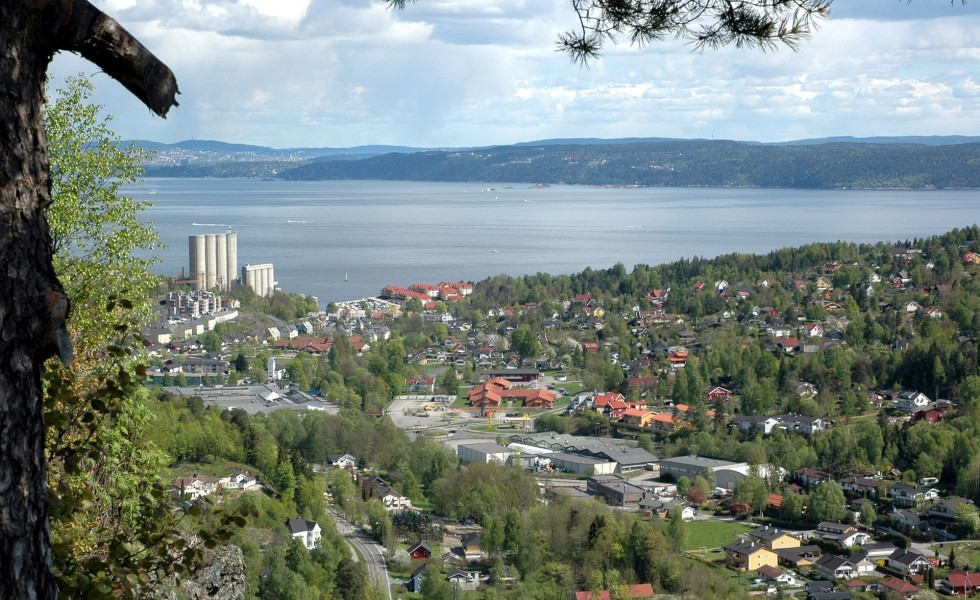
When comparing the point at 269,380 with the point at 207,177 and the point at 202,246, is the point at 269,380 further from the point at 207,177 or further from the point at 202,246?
the point at 207,177

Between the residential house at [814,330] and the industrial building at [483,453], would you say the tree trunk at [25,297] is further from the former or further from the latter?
the residential house at [814,330]

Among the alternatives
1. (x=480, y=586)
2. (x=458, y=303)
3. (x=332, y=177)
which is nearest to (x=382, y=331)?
(x=458, y=303)

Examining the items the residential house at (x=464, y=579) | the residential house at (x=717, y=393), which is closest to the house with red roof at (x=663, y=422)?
the residential house at (x=717, y=393)

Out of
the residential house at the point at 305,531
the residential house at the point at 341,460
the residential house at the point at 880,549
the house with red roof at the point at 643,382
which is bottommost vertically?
the residential house at the point at 341,460

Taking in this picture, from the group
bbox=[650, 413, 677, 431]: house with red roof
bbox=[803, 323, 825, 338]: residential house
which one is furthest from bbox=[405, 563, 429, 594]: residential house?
bbox=[803, 323, 825, 338]: residential house

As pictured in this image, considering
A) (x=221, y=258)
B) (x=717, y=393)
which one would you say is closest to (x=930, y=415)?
(x=717, y=393)

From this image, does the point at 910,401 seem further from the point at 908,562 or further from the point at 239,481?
the point at 239,481
